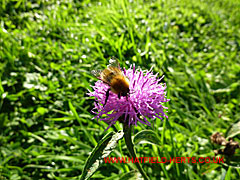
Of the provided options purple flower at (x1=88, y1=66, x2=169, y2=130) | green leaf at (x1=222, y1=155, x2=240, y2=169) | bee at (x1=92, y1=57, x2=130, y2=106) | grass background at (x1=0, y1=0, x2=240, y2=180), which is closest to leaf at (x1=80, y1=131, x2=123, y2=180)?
purple flower at (x1=88, y1=66, x2=169, y2=130)

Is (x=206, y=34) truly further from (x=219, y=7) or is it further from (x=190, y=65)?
(x=219, y=7)

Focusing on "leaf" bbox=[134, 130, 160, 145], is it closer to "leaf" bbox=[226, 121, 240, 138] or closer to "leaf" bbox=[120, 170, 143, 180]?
"leaf" bbox=[120, 170, 143, 180]

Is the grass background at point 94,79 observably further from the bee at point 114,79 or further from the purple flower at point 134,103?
the bee at point 114,79

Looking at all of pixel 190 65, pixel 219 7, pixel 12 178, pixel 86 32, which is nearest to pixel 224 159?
pixel 190 65

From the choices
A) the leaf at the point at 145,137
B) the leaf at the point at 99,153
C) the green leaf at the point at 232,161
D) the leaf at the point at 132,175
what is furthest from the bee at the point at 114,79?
the green leaf at the point at 232,161

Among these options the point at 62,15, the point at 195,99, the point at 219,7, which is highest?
the point at 219,7

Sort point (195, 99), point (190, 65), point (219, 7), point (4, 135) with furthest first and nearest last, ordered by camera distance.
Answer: point (219, 7), point (190, 65), point (195, 99), point (4, 135)

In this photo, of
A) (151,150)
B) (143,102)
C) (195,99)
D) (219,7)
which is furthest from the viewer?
(219,7)

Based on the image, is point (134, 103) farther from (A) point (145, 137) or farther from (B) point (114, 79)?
(A) point (145, 137)
